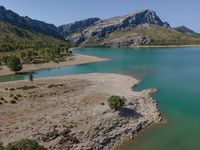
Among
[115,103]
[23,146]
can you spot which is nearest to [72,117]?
[115,103]

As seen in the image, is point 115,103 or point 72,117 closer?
point 72,117

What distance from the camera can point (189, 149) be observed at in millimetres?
43125

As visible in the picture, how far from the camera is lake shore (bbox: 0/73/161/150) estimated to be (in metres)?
44.7

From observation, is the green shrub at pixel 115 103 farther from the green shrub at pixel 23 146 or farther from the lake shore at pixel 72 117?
the green shrub at pixel 23 146

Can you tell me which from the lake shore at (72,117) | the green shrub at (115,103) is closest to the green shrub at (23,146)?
the lake shore at (72,117)

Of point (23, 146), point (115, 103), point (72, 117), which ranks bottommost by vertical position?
point (72, 117)

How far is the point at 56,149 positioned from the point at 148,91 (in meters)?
46.6

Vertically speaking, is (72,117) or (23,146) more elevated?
(23,146)

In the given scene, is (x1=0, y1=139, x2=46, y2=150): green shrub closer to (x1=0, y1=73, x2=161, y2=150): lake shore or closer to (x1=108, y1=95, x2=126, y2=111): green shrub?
(x1=0, y1=73, x2=161, y2=150): lake shore

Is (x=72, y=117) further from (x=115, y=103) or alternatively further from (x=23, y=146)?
(x=23, y=146)

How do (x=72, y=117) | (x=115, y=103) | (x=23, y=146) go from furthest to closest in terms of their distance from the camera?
(x=115, y=103) < (x=72, y=117) < (x=23, y=146)

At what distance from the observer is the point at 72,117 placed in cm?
5338

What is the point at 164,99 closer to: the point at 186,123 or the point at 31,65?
the point at 186,123

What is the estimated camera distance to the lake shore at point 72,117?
147ft
